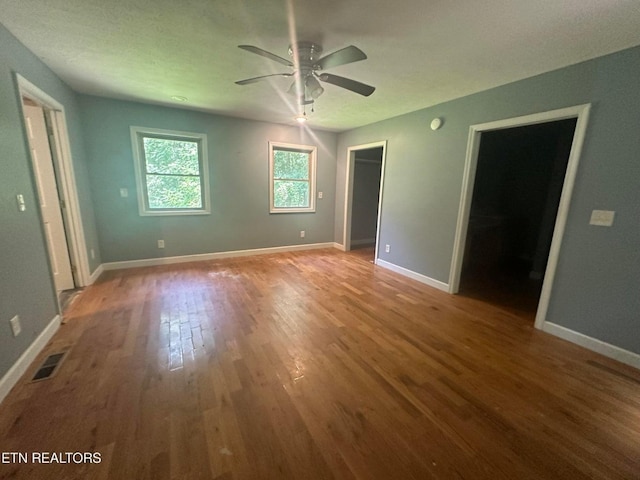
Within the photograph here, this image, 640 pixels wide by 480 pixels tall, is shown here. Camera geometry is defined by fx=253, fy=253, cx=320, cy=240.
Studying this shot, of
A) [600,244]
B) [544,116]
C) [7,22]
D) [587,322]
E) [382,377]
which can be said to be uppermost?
[7,22]

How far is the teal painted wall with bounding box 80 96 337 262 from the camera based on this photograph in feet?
12.1

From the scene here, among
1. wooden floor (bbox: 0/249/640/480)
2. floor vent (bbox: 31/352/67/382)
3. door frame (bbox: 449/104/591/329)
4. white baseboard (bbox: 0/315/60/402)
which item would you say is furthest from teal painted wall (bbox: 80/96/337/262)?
door frame (bbox: 449/104/591/329)

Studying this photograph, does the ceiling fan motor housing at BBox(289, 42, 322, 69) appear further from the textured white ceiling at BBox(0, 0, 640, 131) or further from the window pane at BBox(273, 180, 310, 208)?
the window pane at BBox(273, 180, 310, 208)

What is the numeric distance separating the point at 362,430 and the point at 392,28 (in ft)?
8.66

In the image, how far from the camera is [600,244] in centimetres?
220

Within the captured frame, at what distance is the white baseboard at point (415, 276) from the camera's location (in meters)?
3.54

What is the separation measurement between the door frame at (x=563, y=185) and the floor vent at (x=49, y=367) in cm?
405

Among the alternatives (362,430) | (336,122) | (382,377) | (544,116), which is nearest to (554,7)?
(544,116)

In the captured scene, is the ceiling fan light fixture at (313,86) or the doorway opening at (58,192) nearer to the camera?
the ceiling fan light fixture at (313,86)

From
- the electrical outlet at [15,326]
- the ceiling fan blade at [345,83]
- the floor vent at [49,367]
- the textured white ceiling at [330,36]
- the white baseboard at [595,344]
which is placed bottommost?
the floor vent at [49,367]

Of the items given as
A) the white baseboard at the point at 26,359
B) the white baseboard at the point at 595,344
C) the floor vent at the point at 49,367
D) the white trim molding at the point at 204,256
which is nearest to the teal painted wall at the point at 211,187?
the white trim molding at the point at 204,256

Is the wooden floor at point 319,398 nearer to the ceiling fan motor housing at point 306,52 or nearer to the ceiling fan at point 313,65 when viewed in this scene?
the ceiling fan at point 313,65

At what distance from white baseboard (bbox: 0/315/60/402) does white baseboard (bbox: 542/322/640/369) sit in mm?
4367

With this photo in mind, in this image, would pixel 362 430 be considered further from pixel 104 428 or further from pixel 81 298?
pixel 81 298
